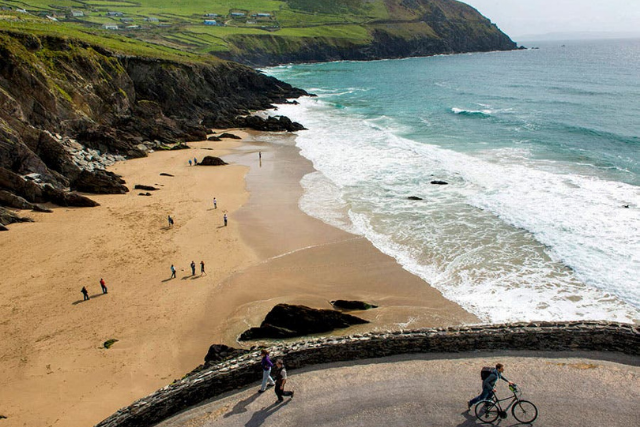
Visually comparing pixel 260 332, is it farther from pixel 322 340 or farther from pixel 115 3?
pixel 115 3

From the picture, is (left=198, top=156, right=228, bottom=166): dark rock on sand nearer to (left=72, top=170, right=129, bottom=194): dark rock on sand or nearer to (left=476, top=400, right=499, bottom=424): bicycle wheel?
(left=72, top=170, right=129, bottom=194): dark rock on sand

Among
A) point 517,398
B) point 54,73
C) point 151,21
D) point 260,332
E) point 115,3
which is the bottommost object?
point 260,332

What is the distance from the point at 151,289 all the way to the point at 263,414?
1276cm

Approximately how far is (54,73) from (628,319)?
49.9 m

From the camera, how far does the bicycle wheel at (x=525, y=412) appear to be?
10.9 metres

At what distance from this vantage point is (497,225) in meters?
27.8

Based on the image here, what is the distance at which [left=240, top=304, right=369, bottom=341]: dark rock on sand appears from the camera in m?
18.1

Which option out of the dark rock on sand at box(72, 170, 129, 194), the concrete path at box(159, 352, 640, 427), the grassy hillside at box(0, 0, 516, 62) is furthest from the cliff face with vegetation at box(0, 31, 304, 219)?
the grassy hillside at box(0, 0, 516, 62)

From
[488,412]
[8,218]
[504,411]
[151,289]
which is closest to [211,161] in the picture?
[8,218]

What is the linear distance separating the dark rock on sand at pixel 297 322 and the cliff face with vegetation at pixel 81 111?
814 inches

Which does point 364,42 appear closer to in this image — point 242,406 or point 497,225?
point 497,225

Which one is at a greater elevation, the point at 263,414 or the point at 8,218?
the point at 8,218

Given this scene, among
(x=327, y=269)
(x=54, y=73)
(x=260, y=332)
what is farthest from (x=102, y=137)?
(x=260, y=332)

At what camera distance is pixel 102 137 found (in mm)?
42406
